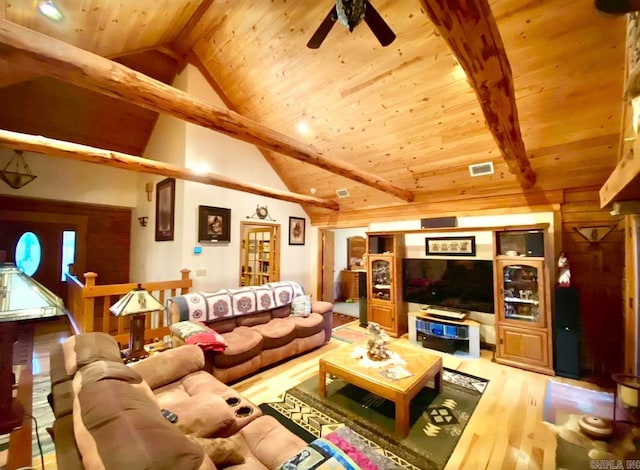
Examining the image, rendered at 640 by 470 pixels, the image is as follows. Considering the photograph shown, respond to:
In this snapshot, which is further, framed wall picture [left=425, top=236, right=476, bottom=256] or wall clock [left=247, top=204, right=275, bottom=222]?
wall clock [left=247, top=204, right=275, bottom=222]

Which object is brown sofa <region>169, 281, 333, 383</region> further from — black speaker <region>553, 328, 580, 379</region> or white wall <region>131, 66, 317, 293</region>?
black speaker <region>553, 328, 580, 379</region>

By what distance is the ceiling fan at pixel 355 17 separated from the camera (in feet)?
5.82

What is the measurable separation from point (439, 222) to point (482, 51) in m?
3.56

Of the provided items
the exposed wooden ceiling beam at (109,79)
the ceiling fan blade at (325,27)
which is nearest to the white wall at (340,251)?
the exposed wooden ceiling beam at (109,79)

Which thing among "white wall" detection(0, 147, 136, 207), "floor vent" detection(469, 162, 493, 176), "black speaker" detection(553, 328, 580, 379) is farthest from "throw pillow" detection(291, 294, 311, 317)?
"white wall" detection(0, 147, 136, 207)

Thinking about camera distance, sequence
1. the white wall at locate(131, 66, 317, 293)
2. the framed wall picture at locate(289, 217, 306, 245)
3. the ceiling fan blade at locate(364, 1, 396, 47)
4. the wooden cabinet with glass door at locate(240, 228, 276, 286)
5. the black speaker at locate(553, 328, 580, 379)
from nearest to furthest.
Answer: the ceiling fan blade at locate(364, 1, 396, 47) < the black speaker at locate(553, 328, 580, 379) < the white wall at locate(131, 66, 317, 293) < the wooden cabinet with glass door at locate(240, 228, 276, 286) < the framed wall picture at locate(289, 217, 306, 245)

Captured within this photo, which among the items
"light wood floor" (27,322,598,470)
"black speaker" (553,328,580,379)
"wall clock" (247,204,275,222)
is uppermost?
"wall clock" (247,204,275,222)

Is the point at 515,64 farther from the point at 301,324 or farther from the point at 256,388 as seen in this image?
the point at 256,388

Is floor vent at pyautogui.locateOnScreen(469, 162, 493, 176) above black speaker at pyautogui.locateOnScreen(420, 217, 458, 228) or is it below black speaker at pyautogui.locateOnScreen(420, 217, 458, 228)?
above

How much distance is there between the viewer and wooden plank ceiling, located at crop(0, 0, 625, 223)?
2529mm

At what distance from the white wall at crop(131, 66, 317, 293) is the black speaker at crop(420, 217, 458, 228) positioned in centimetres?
295

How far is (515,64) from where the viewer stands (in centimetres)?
270

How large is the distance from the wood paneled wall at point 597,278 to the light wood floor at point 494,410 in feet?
1.72

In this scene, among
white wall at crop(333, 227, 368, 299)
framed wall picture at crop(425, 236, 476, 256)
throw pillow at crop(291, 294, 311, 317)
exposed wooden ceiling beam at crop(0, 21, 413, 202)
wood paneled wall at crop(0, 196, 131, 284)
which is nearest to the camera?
exposed wooden ceiling beam at crop(0, 21, 413, 202)
